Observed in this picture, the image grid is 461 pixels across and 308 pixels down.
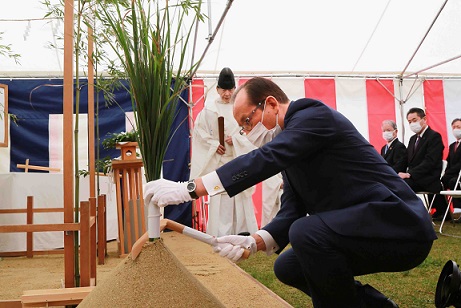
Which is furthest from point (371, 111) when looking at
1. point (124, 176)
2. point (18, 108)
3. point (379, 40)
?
point (18, 108)

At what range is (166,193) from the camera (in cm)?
133

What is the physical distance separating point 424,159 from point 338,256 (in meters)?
4.26

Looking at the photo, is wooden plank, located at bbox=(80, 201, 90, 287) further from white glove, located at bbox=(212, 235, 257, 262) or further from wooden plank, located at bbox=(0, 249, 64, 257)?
wooden plank, located at bbox=(0, 249, 64, 257)

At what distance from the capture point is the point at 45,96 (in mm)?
6066

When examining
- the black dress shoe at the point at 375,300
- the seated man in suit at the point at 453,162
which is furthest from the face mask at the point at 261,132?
the seated man in suit at the point at 453,162

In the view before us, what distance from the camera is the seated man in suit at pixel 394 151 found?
5.67 meters

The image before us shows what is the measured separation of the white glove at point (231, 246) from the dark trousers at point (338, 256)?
17 centimetres

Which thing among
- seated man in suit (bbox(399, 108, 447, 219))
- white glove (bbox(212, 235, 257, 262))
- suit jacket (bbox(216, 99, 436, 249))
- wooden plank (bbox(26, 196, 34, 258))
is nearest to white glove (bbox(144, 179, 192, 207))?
suit jacket (bbox(216, 99, 436, 249))

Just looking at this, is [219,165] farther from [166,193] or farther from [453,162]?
[166,193]

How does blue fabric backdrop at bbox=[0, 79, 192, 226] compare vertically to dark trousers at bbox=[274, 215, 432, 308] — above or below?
above

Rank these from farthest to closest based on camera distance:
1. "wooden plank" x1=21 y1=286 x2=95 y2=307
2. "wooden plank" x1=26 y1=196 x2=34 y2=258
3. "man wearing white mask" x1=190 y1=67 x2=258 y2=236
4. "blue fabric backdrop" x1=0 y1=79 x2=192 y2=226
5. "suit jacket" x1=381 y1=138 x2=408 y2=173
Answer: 1. "blue fabric backdrop" x1=0 y1=79 x2=192 y2=226
2. "suit jacket" x1=381 y1=138 x2=408 y2=173
3. "man wearing white mask" x1=190 y1=67 x2=258 y2=236
4. "wooden plank" x1=26 y1=196 x2=34 y2=258
5. "wooden plank" x1=21 y1=286 x2=95 y2=307

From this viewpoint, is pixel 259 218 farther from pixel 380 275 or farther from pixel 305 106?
pixel 305 106

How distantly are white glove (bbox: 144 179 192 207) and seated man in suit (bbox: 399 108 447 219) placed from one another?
4375 millimetres

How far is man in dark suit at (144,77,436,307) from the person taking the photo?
1.40 m
